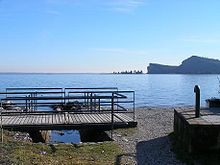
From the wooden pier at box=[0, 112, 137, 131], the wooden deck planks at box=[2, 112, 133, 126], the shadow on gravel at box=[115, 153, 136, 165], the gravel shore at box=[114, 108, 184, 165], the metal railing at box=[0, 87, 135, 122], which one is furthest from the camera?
the wooden deck planks at box=[2, 112, 133, 126]

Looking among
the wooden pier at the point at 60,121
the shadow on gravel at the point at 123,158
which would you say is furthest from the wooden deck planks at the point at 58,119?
the shadow on gravel at the point at 123,158

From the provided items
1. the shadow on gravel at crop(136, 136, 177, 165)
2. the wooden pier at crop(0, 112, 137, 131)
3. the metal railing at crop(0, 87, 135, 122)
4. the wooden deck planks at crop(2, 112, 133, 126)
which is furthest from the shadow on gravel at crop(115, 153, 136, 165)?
the wooden deck planks at crop(2, 112, 133, 126)

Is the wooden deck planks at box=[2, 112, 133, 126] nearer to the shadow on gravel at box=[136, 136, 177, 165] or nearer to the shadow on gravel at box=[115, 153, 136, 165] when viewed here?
the shadow on gravel at box=[136, 136, 177, 165]

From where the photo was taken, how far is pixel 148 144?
1196cm

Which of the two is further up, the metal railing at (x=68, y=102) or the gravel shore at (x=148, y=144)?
the metal railing at (x=68, y=102)

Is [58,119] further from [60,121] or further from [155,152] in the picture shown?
[155,152]

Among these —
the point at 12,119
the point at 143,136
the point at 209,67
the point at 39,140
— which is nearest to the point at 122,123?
the point at 143,136

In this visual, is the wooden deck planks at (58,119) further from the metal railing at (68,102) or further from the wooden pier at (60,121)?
the metal railing at (68,102)

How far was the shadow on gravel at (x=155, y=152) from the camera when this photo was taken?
9.92 meters

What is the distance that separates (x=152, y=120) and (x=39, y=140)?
17.9 feet

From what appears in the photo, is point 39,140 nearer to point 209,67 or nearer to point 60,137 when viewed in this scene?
point 60,137

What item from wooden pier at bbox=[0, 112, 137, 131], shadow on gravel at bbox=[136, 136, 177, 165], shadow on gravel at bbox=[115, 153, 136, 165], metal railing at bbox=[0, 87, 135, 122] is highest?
metal railing at bbox=[0, 87, 135, 122]

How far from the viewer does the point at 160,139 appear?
501 inches

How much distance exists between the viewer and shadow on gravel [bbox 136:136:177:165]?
32.6ft
